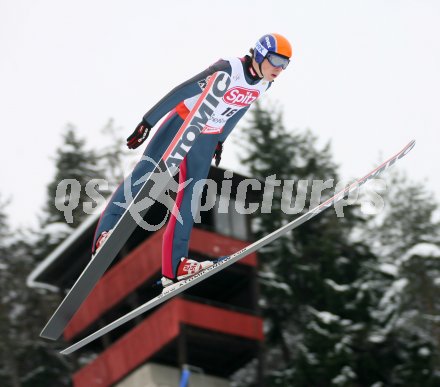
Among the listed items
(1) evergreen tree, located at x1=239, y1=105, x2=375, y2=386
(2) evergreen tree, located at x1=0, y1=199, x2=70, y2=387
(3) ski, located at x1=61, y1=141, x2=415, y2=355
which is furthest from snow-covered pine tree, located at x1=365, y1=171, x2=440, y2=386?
(3) ski, located at x1=61, y1=141, x2=415, y2=355

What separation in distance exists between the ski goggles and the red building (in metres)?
12.4

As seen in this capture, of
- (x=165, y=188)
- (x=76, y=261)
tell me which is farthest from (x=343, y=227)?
(x=165, y=188)

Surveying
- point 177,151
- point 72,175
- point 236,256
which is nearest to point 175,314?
point 236,256

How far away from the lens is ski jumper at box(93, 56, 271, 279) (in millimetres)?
7219

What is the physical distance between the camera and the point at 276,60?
7.09 m

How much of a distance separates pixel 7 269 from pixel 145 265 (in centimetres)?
1121

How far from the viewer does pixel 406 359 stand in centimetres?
2234

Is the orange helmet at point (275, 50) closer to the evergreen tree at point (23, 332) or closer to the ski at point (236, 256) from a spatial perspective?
the ski at point (236, 256)

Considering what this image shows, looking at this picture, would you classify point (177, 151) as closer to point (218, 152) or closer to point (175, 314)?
point (218, 152)

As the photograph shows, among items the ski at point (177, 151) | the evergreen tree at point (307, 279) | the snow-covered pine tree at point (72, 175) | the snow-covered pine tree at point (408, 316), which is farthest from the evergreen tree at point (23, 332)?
the ski at point (177, 151)

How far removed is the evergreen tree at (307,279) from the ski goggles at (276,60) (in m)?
14.3

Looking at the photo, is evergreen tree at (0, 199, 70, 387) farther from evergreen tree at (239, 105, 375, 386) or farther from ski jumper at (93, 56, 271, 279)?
ski jumper at (93, 56, 271, 279)

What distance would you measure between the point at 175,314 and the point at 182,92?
517 inches

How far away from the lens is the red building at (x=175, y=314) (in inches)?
800
